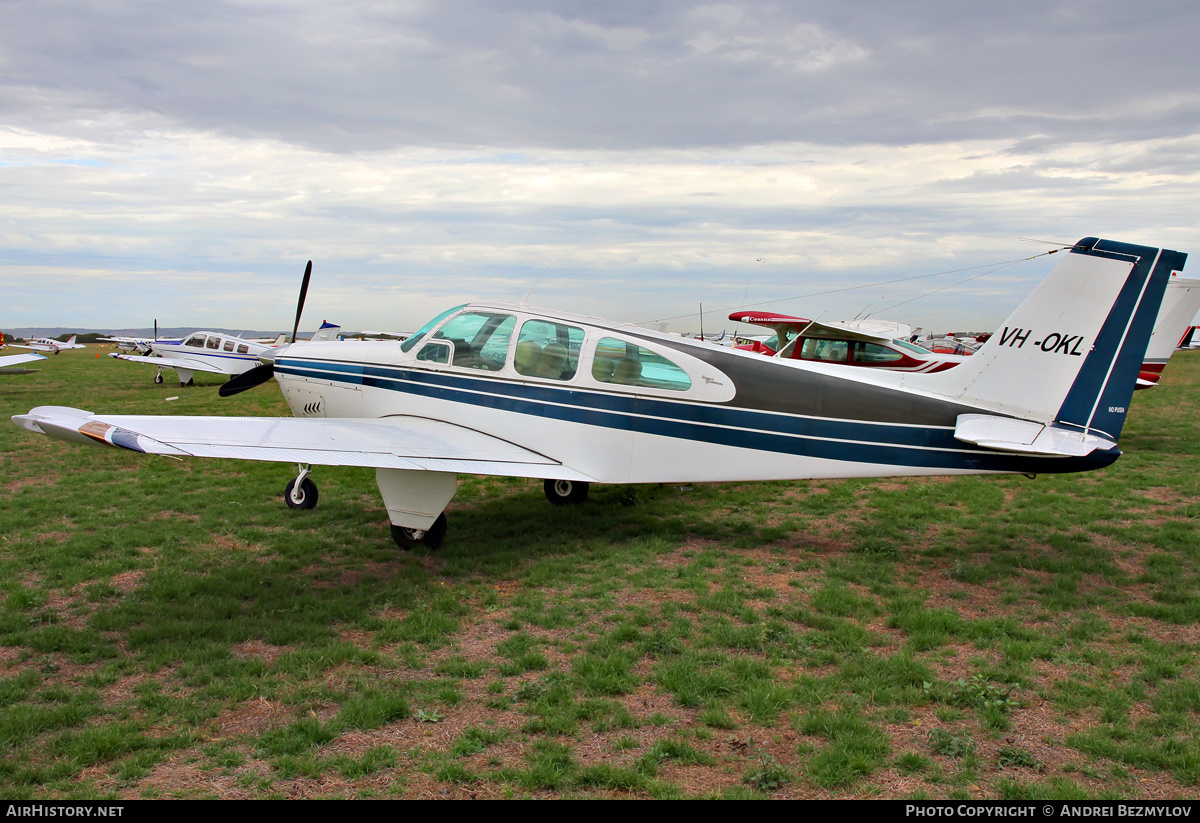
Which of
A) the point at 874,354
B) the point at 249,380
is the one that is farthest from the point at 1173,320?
the point at 249,380

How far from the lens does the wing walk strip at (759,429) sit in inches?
246

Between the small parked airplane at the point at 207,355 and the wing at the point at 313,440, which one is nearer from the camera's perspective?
the wing at the point at 313,440

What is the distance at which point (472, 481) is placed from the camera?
414 inches

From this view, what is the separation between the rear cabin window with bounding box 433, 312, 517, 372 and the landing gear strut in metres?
2.57

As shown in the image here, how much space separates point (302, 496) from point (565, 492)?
3.10 m

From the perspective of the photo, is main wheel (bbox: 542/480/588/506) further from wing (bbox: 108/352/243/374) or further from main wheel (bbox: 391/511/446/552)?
wing (bbox: 108/352/243/374)

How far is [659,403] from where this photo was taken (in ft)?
22.8

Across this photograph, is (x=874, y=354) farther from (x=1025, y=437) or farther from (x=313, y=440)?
(x=313, y=440)

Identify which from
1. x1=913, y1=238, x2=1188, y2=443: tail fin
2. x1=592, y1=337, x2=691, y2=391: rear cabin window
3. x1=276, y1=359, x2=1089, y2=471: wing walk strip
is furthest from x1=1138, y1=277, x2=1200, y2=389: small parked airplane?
x1=592, y1=337, x2=691, y2=391: rear cabin window

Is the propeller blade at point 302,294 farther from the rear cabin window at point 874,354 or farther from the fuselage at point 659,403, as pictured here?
the rear cabin window at point 874,354

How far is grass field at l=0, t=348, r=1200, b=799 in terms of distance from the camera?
11.4ft

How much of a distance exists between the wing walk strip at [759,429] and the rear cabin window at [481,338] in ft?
0.73

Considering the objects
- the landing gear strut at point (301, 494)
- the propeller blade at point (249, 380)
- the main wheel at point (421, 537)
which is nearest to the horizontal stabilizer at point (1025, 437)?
the main wheel at point (421, 537)
